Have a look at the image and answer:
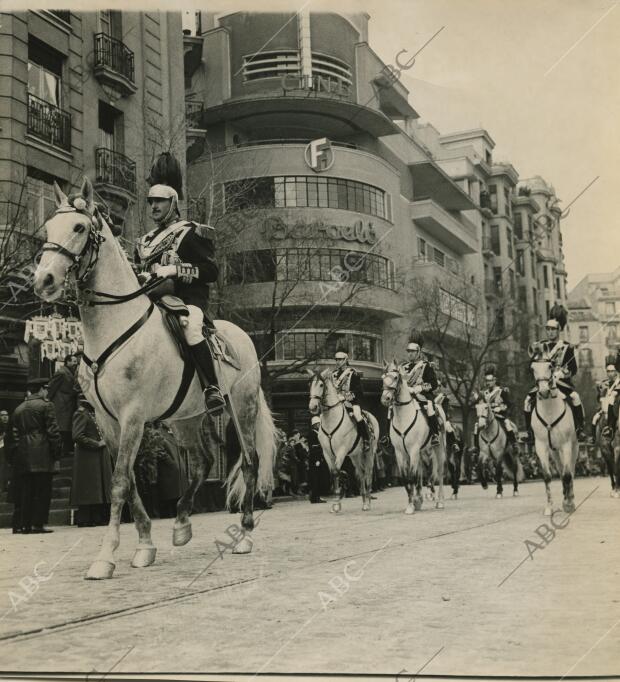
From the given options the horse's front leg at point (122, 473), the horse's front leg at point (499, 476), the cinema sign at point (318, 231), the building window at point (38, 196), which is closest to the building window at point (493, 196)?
the cinema sign at point (318, 231)

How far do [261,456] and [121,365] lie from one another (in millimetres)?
1724

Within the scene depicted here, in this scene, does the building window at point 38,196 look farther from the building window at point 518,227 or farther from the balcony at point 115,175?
the building window at point 518,227

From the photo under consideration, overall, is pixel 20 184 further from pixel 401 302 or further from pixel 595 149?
pixel 595 149

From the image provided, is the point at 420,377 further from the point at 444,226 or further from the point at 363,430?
the point at 444,226

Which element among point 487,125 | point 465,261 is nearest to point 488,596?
point 487,125

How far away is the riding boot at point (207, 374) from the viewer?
6.81 m

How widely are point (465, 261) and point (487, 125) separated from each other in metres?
4.16

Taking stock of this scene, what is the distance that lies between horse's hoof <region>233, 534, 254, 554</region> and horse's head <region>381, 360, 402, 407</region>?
615 cm

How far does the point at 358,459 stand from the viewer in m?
16.1

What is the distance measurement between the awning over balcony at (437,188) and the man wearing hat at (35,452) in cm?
587

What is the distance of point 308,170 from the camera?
6.77 m

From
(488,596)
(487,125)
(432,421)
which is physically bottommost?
(488,596)

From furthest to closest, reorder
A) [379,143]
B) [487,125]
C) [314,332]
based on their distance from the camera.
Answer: [314,332], [379,143], [487,125]

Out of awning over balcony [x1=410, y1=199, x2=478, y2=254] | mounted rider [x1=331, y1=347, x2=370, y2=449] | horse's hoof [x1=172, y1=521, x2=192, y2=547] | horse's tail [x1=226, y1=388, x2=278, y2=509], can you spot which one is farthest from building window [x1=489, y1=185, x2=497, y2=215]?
mounted rider [x1=331, y1=347, x2=370, y2=449]
